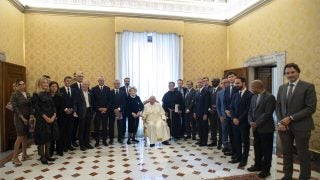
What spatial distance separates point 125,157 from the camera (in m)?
5.10

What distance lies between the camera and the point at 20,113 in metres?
4.54

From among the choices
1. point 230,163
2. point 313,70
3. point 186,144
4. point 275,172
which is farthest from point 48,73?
point 313,70

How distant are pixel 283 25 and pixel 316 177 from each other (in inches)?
138

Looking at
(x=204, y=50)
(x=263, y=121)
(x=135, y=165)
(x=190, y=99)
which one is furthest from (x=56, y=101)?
(x=204, y=50)

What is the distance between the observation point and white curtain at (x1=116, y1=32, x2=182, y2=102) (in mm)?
7496

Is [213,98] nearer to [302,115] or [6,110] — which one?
[302,115]

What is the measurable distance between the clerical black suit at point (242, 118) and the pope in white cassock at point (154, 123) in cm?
208

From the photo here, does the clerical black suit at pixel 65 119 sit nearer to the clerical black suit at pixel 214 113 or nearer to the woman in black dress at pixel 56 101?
the woman in black dress at pixel 56 101

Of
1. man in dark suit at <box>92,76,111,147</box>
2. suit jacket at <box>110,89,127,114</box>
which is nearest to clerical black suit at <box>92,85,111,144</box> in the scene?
man in dark suit at <box>92,76,111,147</box>

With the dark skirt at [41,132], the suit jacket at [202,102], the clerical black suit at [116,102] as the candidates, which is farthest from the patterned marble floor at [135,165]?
the suit jacket at [202,102]

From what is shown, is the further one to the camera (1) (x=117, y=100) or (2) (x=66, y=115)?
(1) (x=117, y=100)

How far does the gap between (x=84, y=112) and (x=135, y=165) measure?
180cm

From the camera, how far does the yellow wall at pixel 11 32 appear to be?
572 centimetres

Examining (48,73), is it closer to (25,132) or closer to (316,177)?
(25,132)
